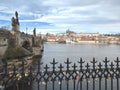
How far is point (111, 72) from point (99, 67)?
0.43 meters

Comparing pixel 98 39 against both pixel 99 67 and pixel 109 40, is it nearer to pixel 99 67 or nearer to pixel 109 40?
pixel 109 40

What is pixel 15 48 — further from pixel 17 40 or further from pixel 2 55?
pixel 2 55

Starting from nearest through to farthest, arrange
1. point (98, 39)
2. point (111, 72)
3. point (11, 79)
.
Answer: point (11, 79) < point (111, 72) < point (98, 39)

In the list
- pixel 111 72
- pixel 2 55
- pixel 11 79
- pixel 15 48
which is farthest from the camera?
pixel 15 48

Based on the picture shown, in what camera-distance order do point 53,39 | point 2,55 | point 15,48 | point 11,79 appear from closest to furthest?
point 11,79 < point 2,55 < point 15,48 < point 53,39

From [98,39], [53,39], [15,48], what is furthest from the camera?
[53,39]

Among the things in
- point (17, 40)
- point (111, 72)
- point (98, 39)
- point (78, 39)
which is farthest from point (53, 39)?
point (111, 72)

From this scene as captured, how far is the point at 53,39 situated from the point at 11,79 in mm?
182394

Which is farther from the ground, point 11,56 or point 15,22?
point 15,22

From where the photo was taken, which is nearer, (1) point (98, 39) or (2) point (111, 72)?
(2) point (111, 72)

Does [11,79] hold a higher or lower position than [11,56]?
higher

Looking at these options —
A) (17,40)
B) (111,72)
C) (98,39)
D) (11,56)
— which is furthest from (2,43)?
(98,39)

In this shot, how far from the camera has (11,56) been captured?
39.4 m

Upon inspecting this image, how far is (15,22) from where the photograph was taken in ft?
150
